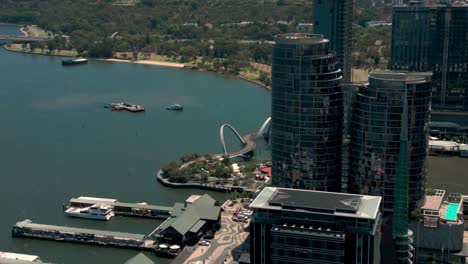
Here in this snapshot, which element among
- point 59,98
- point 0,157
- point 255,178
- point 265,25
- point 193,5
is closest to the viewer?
point 255,178

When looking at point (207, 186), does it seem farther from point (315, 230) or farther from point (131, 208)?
point (315, 230)

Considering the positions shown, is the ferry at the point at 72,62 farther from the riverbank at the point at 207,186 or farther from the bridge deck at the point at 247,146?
the riverbank at the point at 207,186

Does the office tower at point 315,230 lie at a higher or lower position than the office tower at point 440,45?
lower

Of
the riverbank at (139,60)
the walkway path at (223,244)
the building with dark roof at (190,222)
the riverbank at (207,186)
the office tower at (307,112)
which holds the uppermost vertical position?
the office tower at (307,112)

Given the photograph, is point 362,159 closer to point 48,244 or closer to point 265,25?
point 48,244

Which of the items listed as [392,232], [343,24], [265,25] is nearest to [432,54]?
[343,24]

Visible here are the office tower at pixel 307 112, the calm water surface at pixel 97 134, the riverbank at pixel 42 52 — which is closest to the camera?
the office tower at pixel 307 112

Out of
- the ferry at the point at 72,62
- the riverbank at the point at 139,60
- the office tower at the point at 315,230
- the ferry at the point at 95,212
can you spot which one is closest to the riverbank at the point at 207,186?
the ferry at the point at 95,212

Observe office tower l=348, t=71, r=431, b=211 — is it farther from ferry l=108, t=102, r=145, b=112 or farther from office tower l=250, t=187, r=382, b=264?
ferry l=108, t=102, r=145, b=112
